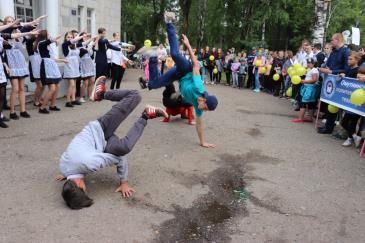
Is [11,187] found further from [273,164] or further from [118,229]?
[273,164]

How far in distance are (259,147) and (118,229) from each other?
380 cm

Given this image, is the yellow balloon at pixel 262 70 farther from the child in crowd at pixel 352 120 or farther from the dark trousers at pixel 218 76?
the child in crowd at pixel 352 120

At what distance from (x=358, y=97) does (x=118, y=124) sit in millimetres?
4434

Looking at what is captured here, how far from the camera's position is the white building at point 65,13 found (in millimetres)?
13077

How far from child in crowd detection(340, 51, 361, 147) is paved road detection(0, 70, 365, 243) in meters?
0.33

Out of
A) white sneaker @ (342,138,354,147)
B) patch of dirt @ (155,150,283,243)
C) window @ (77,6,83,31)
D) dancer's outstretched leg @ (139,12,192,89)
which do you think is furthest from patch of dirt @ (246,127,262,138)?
window @ (77,6,83,31)

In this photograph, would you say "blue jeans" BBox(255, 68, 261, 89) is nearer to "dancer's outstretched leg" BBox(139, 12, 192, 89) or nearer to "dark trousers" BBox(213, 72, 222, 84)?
"dark trousers" BBox(213, 72, 222, 84)

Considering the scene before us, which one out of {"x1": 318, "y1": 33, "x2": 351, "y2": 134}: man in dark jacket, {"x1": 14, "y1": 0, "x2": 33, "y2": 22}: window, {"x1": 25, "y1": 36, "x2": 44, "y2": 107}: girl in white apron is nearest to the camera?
{"x1": 318, "y1": 33, "x2": 351, "y2": 134}: man in dark jacket

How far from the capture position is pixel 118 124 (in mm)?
4969

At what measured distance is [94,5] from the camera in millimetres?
17578

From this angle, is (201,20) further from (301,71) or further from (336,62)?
(336,62)

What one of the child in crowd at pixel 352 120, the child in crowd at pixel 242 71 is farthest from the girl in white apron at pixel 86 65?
the child in crowd at pixel 242 71

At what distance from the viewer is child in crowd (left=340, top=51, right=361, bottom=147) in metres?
7.41

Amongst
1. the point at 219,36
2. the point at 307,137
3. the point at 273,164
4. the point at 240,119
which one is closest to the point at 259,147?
the point at 273,164
